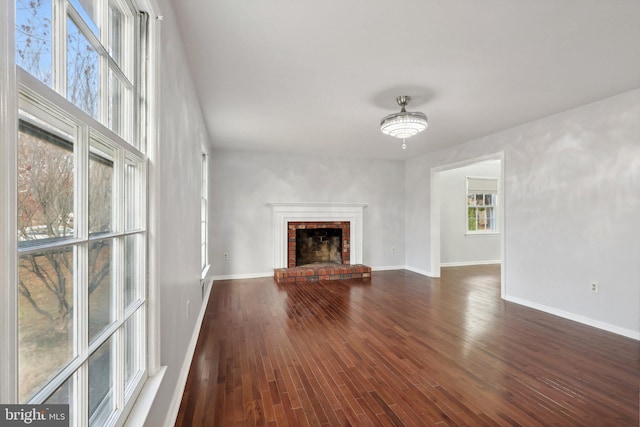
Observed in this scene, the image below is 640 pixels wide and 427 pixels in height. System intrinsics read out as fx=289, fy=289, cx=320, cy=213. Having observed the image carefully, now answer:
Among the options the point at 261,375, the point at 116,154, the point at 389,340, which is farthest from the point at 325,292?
the point at 116,154

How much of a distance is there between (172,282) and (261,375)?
105 centimetres

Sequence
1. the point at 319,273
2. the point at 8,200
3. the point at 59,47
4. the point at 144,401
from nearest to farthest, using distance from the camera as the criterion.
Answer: the point at 8,200
the point at 59,47
the point at 144,401
the point at 319,273

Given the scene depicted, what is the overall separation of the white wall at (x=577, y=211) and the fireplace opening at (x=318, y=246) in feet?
10.5

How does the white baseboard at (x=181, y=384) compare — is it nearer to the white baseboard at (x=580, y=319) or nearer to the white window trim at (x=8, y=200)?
the white window trim at (x=8, y=200)

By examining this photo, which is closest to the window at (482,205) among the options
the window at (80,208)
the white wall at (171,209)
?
the white wall at (171,209)

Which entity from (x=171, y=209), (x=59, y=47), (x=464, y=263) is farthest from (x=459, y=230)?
(x=59, y=47)

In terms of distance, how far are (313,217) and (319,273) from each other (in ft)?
3.87

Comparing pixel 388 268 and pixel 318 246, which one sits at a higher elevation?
Result: pixel 318 246

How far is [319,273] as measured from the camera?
547 cm

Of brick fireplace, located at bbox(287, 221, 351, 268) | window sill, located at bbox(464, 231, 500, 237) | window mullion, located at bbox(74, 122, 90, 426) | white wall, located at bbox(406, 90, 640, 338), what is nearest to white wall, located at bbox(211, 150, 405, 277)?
brick fireplace, located at bbox(287, 221, 351, 268)

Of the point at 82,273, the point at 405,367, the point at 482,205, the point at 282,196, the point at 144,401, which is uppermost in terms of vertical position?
the point at 282,196

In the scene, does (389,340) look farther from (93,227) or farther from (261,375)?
(93,227)

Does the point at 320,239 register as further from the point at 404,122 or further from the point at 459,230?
the point at 404,122

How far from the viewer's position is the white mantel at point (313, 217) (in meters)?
5.75
